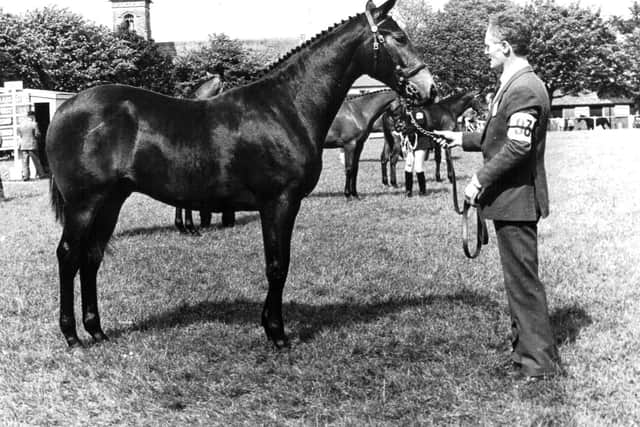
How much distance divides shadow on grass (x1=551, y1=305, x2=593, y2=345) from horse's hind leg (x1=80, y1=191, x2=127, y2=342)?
4.02 metres

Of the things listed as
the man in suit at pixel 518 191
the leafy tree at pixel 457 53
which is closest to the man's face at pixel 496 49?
the man in suit at pixel 518 191

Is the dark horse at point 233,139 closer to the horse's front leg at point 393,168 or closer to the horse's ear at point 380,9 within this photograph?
the horse's ear at point 380,9

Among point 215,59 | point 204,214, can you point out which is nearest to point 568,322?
point 204,214

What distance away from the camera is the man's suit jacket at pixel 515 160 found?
4.38m

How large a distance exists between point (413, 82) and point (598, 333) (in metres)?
2.67

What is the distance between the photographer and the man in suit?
4465mm

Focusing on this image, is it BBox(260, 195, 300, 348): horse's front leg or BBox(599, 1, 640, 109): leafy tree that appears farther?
BBox(599, 1, 640, 109): leafy tree

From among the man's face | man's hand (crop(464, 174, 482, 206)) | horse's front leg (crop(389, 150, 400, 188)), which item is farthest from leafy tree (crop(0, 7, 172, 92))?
man's hand (crop(464, 174, 482, 206))

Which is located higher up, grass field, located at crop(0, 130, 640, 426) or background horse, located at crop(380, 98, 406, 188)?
background horse, located at crop(380, 98, 406, 188)

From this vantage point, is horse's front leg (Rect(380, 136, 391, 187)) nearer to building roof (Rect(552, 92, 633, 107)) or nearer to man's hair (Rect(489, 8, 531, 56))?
man's hair (Rect(489, 8, 531, 56))

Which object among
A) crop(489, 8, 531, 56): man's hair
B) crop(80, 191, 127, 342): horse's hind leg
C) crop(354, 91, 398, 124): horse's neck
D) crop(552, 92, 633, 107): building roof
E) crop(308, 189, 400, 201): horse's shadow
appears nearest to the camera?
crop(489, 8, 531, 56): man's hair

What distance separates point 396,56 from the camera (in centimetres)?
537

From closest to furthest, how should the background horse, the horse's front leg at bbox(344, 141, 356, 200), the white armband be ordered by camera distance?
the white armband, the horse's front leg at bbox(344, 141, 356, 200), the background horse

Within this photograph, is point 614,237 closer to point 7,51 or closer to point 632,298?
point 632,298
